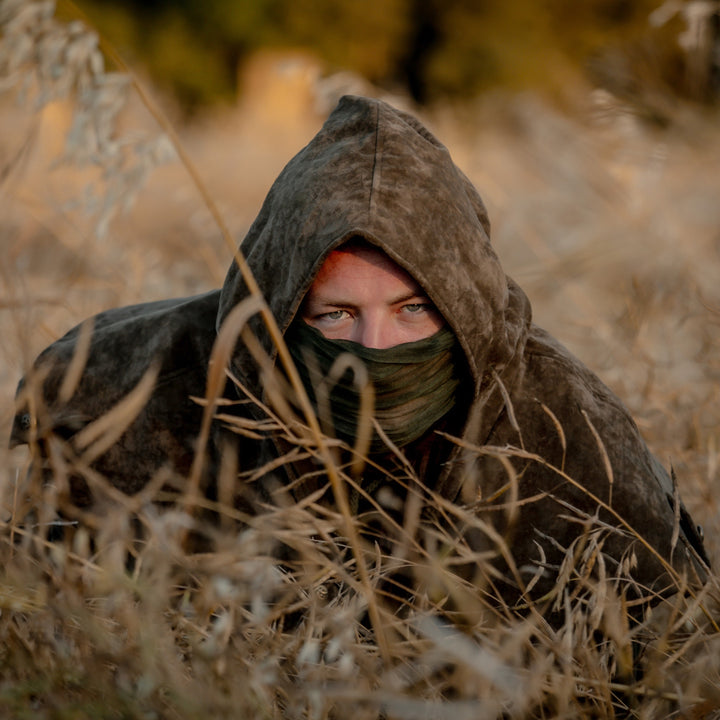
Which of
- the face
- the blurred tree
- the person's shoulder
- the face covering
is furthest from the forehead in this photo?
the blurred tree

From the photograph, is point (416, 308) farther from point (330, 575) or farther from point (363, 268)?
point (330, 575)

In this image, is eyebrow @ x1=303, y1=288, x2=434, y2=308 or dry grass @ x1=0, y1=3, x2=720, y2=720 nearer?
dry grass @ x1=0, y1=3, x2=720, y2=720

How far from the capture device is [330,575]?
1.50 metres

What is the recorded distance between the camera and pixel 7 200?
1.74 metres

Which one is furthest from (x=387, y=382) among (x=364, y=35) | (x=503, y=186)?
(x=364, y=35)

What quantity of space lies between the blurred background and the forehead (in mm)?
533

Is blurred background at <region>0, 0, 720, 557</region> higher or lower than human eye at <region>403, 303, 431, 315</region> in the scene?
higher

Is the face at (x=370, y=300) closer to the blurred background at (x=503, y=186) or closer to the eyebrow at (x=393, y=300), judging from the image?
the eyebrow at (x=393, y=300)

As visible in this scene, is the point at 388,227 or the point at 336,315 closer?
the point at 388,227

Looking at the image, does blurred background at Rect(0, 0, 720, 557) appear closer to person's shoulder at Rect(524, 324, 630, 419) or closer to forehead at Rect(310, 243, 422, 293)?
person's shoulder at Rect(524, 324, 630, 419)

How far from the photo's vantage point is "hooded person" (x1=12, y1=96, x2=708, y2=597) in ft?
6.36

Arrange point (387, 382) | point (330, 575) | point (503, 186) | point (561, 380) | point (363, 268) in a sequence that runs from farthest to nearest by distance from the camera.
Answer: point (503, 186) < point (561, 380) < point (363, 268) < point (387, 382) < point (330, 575)

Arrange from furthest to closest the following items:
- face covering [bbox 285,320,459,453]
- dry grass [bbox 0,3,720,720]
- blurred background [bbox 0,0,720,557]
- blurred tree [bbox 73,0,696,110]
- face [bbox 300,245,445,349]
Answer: blurred tree [bbox 73,0,696,110] < blurred background [bbox 0,0,720,557] < face [bbox 300,245,445,349] < face covering [bbox 285,320,459,453] < dry grass [bbox 0,3,720,720]

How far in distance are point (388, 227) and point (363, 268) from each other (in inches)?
4.7
